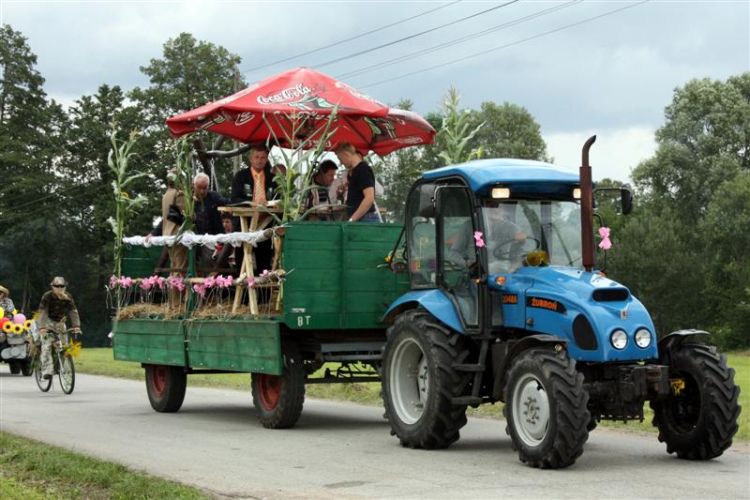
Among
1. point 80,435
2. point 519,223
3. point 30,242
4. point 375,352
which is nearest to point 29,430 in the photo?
point 80,435

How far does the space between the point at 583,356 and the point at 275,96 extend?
597 centimetres

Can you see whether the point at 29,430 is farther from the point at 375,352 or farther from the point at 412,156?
the point at 412,156

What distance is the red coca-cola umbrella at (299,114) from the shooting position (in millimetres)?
14484

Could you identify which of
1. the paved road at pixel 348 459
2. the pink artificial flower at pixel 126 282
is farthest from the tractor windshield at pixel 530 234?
the pink artificial flower at pixel 126 282

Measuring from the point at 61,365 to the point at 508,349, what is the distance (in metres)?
11.7

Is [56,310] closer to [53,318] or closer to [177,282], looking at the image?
[53,318]

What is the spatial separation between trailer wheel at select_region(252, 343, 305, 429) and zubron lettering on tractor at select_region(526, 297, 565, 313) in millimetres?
3385

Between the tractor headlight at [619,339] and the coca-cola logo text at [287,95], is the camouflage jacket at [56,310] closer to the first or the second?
the coca-cola logo text at [287,95]

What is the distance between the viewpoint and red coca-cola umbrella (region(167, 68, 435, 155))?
14484 millimetres

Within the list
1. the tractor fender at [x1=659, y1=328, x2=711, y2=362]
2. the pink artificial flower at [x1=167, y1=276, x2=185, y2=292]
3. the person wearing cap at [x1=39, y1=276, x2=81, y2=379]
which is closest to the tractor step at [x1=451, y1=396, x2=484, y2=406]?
the tractor fender at [x1=659, y1=328, x2=711, y2=362]

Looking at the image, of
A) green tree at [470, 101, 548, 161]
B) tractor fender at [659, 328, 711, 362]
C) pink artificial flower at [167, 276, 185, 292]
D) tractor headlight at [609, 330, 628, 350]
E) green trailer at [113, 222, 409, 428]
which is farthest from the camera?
green tree at [470, 101, 548, 161]

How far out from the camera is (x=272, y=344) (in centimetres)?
1306

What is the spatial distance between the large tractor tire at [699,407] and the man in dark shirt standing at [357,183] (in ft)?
15.6

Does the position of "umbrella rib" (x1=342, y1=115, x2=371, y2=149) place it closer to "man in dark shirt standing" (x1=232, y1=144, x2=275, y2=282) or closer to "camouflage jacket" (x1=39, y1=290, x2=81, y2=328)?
"man in dark shirt standing" (x1=232, y1=144, x2=275, y2=282)
